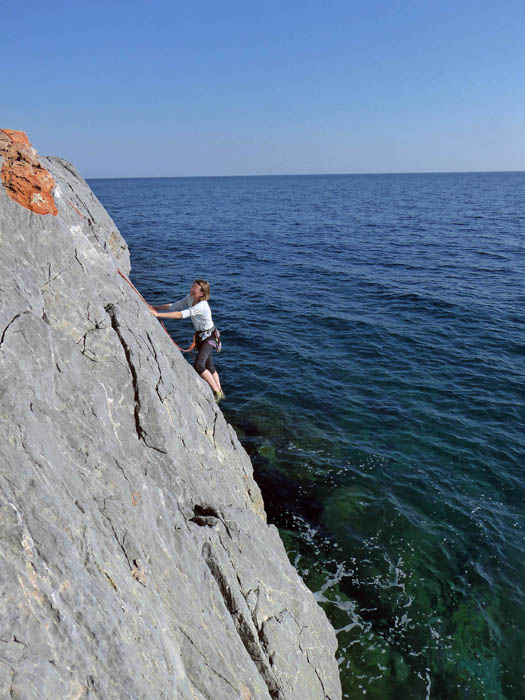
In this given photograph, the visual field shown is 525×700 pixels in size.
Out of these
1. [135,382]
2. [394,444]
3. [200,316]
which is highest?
[200,316]

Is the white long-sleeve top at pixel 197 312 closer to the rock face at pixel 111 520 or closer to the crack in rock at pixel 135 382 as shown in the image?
the rock face at pixel 111 520

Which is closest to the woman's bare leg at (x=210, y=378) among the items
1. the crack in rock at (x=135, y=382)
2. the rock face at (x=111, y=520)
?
the rock face at (x=111, y=520)

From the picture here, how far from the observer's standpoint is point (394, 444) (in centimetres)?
1652

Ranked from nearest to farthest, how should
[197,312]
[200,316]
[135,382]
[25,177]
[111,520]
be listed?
[111,520] → [25,177] → [135,382] → [197,312] → [200,316]

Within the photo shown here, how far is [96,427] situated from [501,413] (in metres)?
17.2

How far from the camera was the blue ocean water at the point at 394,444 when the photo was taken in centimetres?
1033

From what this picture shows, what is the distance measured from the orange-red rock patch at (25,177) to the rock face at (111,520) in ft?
0.11

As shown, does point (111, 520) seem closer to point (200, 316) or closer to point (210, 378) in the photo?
point (200, 316)

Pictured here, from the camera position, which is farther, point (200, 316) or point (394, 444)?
point (394, 444)

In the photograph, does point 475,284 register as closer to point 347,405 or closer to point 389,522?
point 347,405

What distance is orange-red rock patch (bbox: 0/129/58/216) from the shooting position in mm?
7559

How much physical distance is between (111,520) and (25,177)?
246 inches

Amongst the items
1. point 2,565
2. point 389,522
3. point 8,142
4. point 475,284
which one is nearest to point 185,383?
point 8,142

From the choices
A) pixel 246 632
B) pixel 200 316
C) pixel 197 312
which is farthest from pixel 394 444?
pixel 246 632
